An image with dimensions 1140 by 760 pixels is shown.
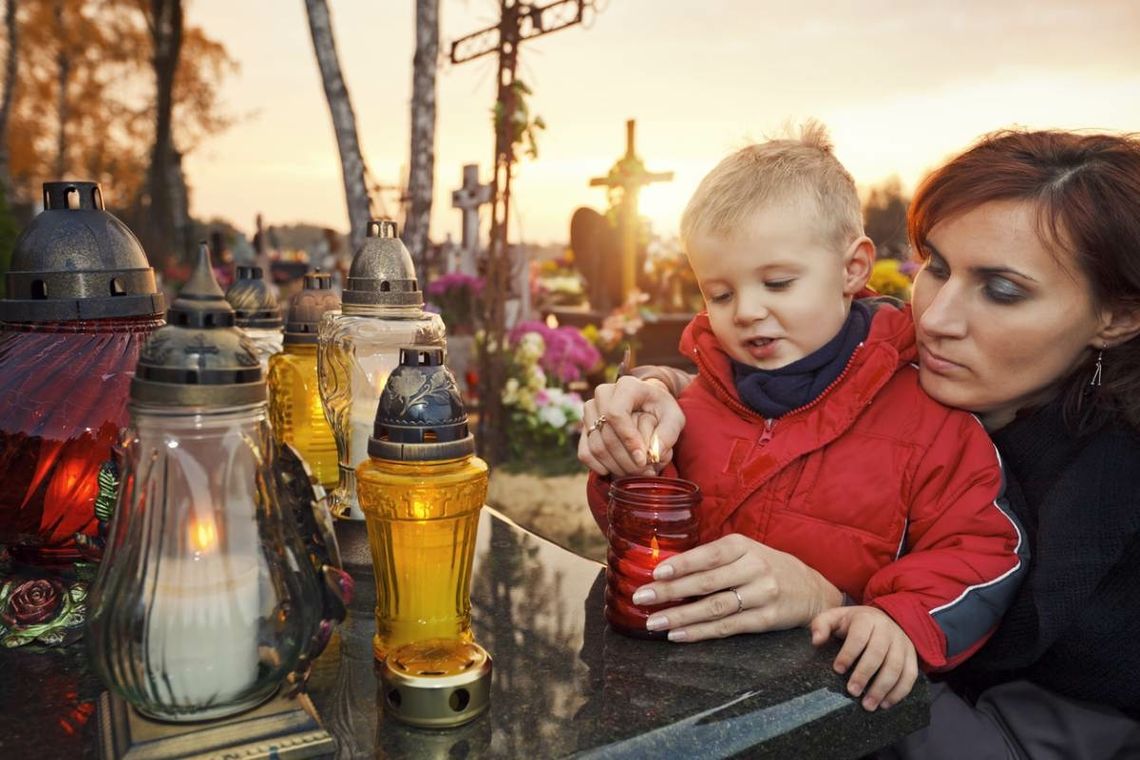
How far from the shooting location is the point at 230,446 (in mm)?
969

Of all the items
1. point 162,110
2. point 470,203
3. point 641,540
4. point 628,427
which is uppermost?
point 162,110

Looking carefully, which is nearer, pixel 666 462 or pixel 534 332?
pixel 666 462

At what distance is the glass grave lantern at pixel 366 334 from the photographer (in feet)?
5.60

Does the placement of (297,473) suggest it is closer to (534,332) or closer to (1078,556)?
(1078,556)

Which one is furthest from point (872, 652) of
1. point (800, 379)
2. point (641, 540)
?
point (800, 379)

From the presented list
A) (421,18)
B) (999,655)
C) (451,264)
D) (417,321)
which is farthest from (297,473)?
(451,264)

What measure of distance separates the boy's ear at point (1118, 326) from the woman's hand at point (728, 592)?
0.81 m

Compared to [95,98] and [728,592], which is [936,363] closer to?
[728,592]

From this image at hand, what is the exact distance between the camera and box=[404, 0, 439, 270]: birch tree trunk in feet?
25.1

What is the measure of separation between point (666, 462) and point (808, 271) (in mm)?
494

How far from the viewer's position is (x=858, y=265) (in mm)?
1836

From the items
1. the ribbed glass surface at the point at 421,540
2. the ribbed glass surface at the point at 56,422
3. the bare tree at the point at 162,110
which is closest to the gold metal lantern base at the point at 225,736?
the ribbed glass surface at the point at 421,540

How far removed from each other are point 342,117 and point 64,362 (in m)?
7.07

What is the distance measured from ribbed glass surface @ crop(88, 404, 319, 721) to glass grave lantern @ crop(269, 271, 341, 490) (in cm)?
97
